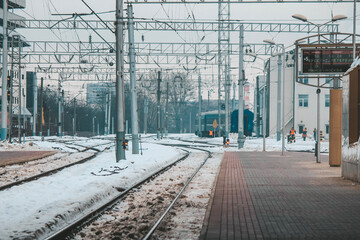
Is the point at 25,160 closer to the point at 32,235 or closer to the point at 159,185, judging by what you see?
the point at 159,185

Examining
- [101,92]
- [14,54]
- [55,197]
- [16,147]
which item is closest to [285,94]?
[14,54]

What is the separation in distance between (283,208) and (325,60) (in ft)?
41.0

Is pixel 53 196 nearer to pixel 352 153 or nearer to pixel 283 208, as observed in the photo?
pixel 283 208

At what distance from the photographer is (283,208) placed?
10445 millimetres

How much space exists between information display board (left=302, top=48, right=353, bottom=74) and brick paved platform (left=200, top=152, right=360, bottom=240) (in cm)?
561

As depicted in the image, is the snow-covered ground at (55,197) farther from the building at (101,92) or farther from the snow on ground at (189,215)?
the building at (101,92)

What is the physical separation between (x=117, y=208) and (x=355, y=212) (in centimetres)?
454

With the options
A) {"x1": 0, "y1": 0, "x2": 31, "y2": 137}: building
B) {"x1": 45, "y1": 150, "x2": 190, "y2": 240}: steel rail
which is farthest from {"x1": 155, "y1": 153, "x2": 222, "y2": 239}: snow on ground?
{"x1": 0, "y1": 0, "x2": 31, "y2": 137}: building

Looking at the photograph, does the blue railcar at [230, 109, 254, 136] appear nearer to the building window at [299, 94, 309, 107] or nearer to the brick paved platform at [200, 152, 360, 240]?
the building window at [299, 94, 309, 107]

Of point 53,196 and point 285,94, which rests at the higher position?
point 285,94

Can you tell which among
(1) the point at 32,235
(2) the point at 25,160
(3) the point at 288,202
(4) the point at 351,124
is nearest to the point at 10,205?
(1) the point at 32,235

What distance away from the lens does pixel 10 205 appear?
10820 mm

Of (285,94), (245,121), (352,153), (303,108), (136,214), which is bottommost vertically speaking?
(136,214)

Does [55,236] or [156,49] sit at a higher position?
[156,49]
